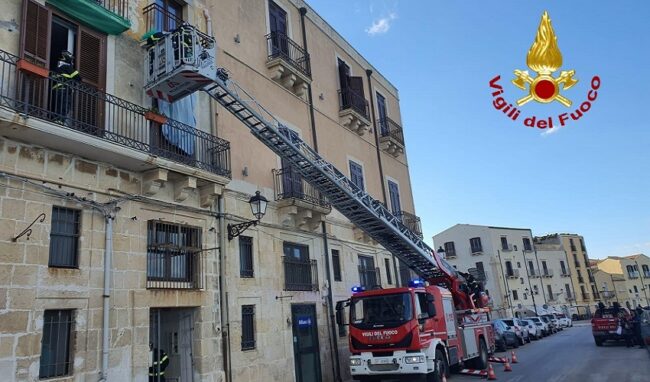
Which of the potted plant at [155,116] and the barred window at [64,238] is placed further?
the potted plant at [155,116]

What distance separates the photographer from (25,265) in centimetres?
788

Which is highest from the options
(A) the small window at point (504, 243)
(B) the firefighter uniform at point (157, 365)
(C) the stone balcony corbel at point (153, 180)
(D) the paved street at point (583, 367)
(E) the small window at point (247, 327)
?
(A) the small window at point (504, 243)

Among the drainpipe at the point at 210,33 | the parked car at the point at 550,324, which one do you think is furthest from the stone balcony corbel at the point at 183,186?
the parked car at the point at 550,324

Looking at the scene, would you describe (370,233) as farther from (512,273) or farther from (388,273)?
(512,273)

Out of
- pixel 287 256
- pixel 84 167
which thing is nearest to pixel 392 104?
pixel 287 256

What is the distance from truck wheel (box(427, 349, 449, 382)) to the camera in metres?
12.6

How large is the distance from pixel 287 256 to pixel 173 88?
5979mm

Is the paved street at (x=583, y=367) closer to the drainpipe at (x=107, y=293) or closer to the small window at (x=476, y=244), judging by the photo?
the drainpipe at (x=107, y=293)

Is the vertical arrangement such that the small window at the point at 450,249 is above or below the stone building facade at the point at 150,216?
above

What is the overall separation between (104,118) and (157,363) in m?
5.07

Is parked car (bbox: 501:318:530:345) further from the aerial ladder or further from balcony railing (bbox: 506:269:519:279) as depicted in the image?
balcony railing (bbox: 506:269:519:279)

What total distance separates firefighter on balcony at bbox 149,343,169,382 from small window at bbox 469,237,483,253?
56.2 m

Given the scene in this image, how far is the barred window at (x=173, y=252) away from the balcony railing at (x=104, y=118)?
59.0 inches

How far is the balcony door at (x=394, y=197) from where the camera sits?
21952mm
